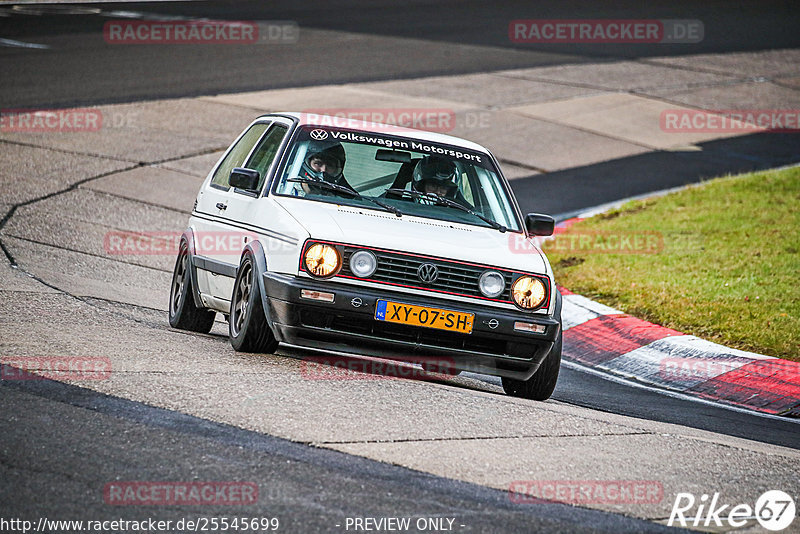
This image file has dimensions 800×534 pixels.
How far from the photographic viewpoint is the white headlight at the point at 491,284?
716 cm

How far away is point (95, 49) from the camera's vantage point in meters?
23.8

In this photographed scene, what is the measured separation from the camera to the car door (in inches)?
316

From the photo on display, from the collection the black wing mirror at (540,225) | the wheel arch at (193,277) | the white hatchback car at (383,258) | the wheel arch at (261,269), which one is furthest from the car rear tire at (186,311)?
the black wing mirror at (540,225)

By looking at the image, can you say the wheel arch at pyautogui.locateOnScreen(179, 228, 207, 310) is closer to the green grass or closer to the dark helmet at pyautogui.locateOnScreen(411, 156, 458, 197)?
the dark helmet at pyautogui.locateOnScreen(411, 156, 458, 197)

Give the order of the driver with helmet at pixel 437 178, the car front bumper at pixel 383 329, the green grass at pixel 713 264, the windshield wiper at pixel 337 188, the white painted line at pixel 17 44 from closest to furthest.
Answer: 1. the car front bumper at pixel 383 329
2. the windshield wiper at pixel 337 188
3. the driver with helmet at pixel 437 178
4. the green grass at pixel 713 264
5. the white painted line at pixel 17 44

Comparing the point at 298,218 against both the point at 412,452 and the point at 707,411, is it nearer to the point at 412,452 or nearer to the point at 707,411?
the point at 412,452

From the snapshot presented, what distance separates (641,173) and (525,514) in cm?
1349

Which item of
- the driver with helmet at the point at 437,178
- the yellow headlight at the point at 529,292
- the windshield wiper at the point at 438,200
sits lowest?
the yellow headlight at the point at 529,292

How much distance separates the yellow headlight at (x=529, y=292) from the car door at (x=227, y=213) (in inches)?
68.5

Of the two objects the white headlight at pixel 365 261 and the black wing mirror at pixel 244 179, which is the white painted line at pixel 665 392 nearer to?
the white headlight at pixel 365 261

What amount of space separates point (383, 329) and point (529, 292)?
92 centimetres

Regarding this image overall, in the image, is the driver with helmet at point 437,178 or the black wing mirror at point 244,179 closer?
the black wing mirror at point 244,179

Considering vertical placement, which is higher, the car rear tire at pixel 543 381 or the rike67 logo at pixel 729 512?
the car rear tire at pixel 543 381

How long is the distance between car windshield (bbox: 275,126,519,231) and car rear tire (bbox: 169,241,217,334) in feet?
4.31
